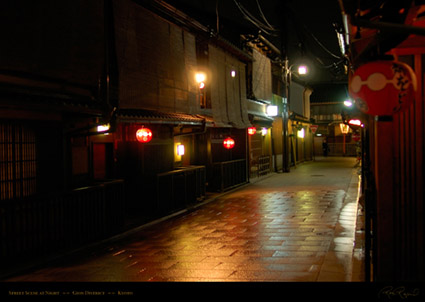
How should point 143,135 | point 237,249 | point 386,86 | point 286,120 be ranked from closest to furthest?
point 386,86
point 237,249
point 143,135
point 286,120

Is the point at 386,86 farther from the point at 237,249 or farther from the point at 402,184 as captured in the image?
the point at 237,249

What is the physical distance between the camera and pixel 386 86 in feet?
17.7

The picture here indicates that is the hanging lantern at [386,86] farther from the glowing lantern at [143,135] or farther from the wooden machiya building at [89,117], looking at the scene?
the glowing lantern at [143,135]

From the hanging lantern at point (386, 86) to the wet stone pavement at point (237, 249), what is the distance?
13.0 ft

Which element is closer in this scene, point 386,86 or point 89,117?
point 386,86

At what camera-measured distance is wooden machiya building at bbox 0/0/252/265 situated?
9789mm

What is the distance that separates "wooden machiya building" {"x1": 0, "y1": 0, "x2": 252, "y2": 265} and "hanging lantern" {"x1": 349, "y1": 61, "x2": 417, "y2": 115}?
709cm

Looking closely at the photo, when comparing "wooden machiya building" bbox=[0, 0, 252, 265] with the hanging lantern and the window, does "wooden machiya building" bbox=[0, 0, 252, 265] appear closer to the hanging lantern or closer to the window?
the window

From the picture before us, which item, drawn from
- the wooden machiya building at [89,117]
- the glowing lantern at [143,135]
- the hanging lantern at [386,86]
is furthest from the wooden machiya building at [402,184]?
the glowing lantern at [143,135]

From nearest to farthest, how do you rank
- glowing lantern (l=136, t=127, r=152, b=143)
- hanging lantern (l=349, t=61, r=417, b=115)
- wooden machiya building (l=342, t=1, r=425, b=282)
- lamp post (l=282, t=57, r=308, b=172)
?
hanging lantern (l=349, t=61, r=417, b=115), wooden machiya building (l=342, t=1, r=425, b=282), glowing lantern (l=136, t=127, r=152, b=143), lamp post (l=282, t=57, r=308, b=172)

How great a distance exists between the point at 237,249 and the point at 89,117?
581cm

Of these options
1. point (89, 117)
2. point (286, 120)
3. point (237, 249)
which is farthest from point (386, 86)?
point (286, 120)

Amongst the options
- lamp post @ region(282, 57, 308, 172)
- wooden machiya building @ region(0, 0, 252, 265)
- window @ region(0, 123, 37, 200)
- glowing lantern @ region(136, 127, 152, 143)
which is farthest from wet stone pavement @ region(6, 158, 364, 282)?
lamp post @ region(282, 57, 308, 172)

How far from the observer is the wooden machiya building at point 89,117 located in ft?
32.1
